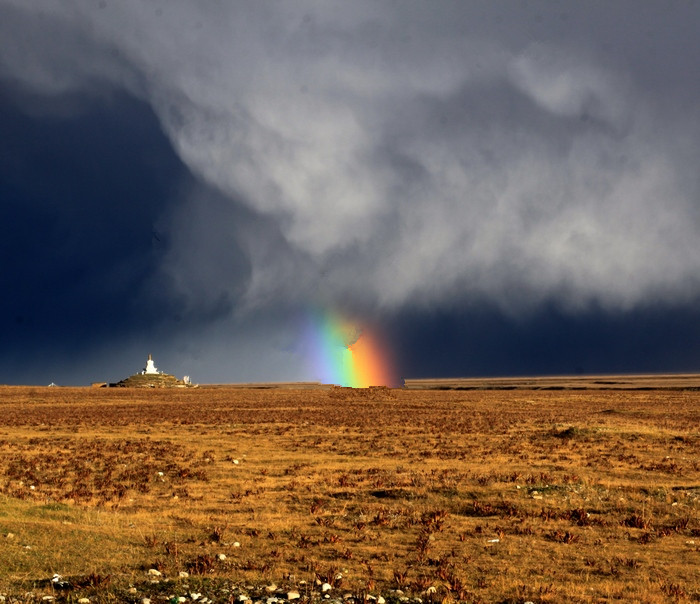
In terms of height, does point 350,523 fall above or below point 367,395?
above

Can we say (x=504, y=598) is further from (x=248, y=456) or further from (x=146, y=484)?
(x=248, y=456)

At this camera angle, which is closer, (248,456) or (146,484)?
(146,484)

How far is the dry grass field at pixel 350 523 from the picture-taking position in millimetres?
11781

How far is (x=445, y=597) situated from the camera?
1098 cm

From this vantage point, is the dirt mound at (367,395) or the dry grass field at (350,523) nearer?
the dry grass field at (350,523)

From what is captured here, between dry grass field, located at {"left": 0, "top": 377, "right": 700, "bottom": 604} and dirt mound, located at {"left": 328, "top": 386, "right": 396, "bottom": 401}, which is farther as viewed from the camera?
dirt mound, located at {"left": 328, "top": 386, "right": 396, "bottom": 401}

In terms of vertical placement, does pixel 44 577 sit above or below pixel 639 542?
above

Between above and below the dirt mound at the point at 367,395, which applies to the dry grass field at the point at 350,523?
above

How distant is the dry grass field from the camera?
1178 centimetres

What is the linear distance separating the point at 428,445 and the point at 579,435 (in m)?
12.2

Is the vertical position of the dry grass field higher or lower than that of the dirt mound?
higher

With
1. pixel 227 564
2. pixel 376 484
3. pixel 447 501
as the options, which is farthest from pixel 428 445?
pixel 227 564

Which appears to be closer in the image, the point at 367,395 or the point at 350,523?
the point at 350,523

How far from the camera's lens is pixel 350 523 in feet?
59.6
